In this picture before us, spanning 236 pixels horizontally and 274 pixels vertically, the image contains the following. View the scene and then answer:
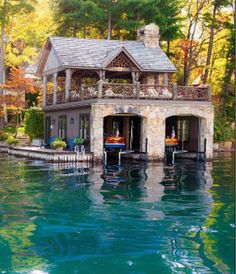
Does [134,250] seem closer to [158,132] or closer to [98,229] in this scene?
Answer: [98,229]

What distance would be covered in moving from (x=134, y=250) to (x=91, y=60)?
2267 cm

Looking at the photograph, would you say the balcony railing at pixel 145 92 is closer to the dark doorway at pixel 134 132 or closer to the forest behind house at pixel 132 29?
the dark doorway at pixel 134 132

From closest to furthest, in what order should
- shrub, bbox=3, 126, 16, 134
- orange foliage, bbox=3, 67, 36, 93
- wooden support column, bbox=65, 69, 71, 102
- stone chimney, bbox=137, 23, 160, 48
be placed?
wooden support column, bbox=65, 69, 71, 102, stone chimney, bbox=137, 23, 160, 48, orange foliage, bbox=3, 67, 36, 93, shrub, bbox=3, 126, 16, 134

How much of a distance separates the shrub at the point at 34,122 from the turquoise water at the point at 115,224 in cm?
1712

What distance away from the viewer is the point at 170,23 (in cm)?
4238

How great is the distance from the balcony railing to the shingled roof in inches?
94.7

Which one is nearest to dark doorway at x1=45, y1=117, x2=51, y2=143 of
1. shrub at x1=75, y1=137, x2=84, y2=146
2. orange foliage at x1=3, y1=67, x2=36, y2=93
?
orange foliage at x1=3, y1=67, x2=36, y2=93

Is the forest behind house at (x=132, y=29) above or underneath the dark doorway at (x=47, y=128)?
above

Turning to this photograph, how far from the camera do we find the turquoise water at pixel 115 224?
877cm

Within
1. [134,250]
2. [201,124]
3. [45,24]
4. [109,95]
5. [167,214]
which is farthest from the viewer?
[45,24]

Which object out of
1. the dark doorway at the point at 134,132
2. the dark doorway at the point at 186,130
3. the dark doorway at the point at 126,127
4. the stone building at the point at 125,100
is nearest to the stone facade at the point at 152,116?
the stone building at the point at 125,100

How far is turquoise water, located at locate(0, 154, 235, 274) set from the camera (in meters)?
8.77

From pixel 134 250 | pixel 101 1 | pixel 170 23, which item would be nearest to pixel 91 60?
pixel 101 1

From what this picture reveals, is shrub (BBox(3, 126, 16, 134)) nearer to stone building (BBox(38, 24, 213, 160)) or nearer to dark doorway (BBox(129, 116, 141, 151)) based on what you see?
stone building (BBox(38, 24, 213, 160))
